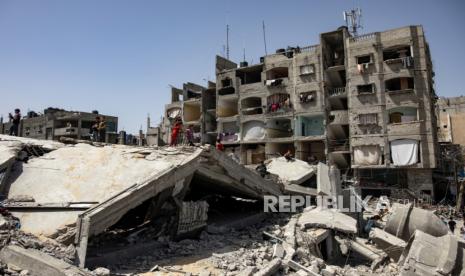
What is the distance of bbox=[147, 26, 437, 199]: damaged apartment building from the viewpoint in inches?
1140

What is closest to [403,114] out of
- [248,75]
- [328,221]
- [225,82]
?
[248,75]

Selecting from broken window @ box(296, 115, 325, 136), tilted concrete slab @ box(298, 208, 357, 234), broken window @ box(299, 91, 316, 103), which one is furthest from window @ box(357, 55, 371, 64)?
tilted concrete slab @ box(298, 208, 357, 234)

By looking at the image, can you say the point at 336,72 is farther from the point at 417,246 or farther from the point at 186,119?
the point at 417,246

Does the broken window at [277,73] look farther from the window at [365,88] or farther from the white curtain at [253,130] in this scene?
the window at [365,88]

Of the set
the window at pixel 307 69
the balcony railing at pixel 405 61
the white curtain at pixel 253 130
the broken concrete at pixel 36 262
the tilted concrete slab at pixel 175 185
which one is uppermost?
the window at pixel 307 69

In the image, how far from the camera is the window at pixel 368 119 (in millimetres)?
30406

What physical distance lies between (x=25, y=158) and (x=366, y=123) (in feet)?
90.7

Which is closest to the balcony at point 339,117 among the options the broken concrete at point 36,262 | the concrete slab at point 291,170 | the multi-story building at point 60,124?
the concrete slab at point 291,170

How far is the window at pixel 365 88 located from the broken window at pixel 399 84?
4.28ft

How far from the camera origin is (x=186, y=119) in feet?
145

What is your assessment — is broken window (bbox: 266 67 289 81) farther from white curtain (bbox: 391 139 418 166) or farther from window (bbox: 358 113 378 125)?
white curtain (bbox: 391 139 418 166)

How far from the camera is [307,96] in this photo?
112 ft

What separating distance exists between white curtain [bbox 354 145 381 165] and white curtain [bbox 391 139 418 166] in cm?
130

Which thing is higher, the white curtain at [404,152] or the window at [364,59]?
the window at [364,59]
